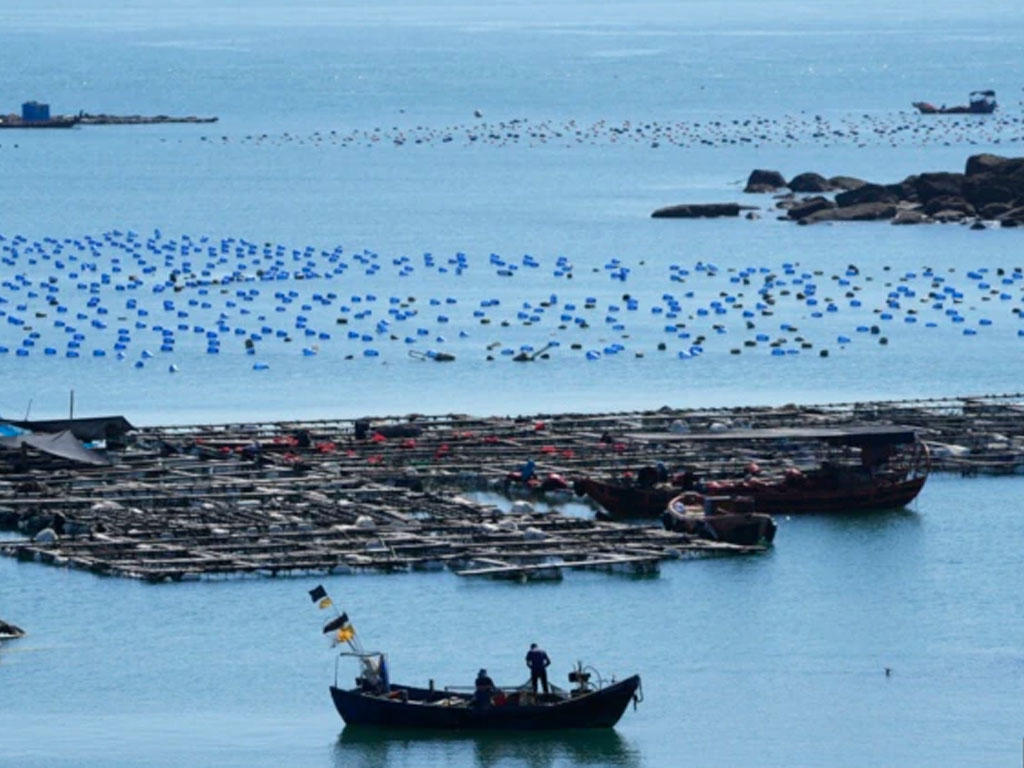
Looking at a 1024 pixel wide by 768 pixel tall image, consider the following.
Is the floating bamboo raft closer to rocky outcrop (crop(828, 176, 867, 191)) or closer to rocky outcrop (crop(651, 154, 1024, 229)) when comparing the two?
rocky outcrop (crop(651, 154, 1024, 229))

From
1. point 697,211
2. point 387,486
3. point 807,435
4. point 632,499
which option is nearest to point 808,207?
point 697,211

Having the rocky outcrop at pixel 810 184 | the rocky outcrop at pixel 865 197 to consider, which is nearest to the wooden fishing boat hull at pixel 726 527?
the rocky outcrop at pixel 865 197

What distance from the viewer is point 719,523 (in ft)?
233

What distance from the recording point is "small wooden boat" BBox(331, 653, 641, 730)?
54.5 metres

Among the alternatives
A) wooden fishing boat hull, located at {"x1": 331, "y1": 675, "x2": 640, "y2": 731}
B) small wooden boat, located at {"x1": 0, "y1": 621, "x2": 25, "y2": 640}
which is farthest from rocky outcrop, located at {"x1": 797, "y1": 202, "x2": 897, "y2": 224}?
wooden fishing boat hull, located at {"x1": 331, "y1": 675, "x2": 640, "y2": 731}

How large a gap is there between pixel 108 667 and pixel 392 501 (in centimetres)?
1455

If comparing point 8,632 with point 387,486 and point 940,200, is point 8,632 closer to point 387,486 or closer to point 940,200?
point 387,486

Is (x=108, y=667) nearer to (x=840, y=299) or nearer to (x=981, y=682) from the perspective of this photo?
(x=981, y=682)

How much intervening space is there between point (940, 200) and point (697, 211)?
12612 millimetres

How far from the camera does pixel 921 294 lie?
129 metres

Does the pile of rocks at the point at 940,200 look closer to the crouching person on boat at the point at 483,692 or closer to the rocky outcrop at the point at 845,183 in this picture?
the rocky outcrop at the point at 845,183

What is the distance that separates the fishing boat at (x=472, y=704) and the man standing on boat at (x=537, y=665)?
0.17m

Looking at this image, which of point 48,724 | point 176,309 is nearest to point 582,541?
point 48,724

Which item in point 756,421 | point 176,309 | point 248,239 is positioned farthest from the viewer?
point 248,239
